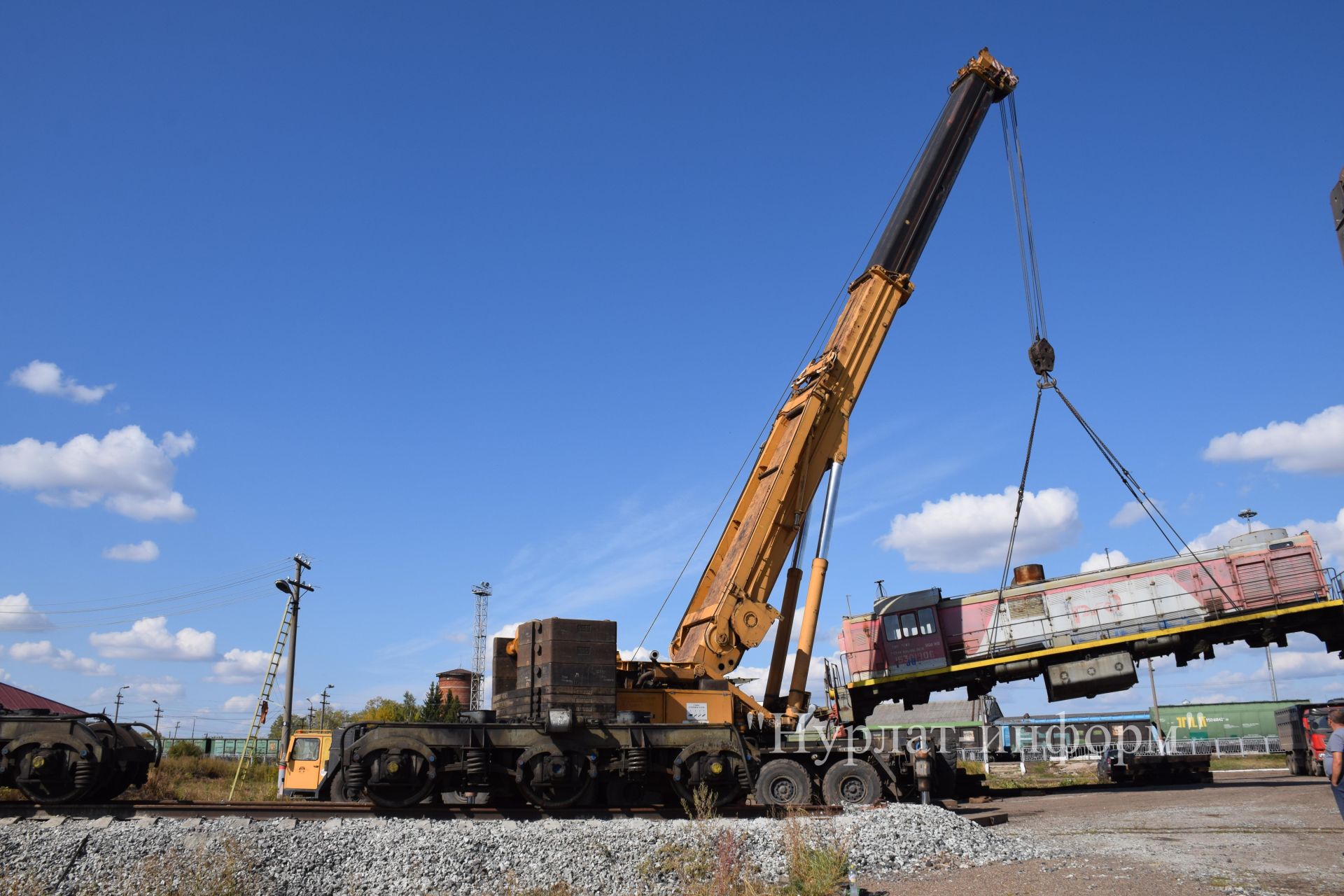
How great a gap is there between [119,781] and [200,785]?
47.0ft

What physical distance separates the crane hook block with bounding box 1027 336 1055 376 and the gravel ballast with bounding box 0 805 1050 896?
1141cm

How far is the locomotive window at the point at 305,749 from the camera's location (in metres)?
17.8

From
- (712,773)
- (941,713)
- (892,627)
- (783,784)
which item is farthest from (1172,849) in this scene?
(941,713)

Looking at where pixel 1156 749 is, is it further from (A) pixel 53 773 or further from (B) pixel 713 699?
(A) pixel 53 773

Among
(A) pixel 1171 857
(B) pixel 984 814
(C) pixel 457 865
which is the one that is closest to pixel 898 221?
(B) pixel 984 814

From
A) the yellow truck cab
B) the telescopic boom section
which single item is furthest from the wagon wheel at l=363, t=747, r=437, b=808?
the yellow truck cab

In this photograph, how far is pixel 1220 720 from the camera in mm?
54938

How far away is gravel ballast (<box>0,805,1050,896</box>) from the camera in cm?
905

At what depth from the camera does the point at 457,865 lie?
943cm

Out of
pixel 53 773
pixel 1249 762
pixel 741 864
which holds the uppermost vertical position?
pixel 53 773

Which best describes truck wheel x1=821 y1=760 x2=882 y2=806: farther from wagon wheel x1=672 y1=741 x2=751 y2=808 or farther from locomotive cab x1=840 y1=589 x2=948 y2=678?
locomotive cab x1=840 y1=589 x2=948 y2=678

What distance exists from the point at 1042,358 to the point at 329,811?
16436 mm

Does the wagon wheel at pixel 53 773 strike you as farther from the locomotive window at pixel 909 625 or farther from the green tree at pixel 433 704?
the green tree at pixel 433 704

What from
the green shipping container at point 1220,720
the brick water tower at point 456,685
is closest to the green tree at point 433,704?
the brick water tower at point 456,685
